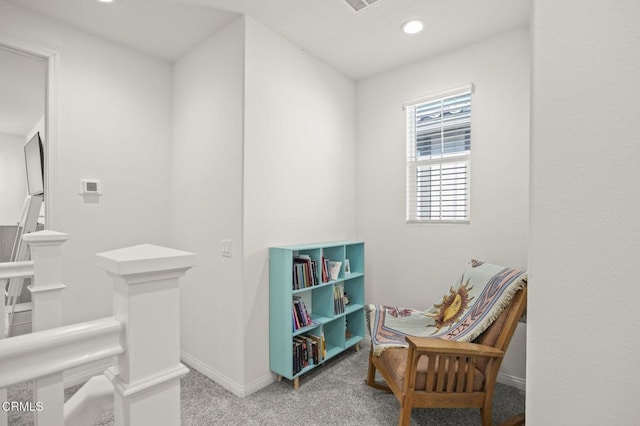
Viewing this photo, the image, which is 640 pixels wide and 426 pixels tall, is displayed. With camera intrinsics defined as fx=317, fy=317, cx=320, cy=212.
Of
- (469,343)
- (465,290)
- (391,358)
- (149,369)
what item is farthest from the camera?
(465,290)

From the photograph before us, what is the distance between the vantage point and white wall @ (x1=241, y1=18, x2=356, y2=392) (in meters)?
2.33

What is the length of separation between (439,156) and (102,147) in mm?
2840

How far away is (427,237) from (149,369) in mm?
2570

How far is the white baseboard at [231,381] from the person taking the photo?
2262 mm

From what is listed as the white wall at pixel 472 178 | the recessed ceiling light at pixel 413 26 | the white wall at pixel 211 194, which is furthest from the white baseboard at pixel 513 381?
the recessed ceiling light at pixel 413 26

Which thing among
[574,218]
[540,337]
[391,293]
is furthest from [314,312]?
[574,218]

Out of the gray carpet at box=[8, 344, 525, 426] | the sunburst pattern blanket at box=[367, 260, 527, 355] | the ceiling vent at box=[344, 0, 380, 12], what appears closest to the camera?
the sunburst pattern blanket at box=[367, 260, 527, 355]

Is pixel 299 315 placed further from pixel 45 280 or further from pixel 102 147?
pixel 102 147

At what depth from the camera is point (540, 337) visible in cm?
106

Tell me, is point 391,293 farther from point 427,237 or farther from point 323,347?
point 323,347

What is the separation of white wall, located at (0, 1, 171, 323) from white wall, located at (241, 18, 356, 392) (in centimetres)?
113

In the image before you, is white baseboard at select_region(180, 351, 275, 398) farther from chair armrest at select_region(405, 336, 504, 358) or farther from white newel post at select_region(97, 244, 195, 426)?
white newel post at select_region(97, 244, 195, 426)

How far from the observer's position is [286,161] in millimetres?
2627

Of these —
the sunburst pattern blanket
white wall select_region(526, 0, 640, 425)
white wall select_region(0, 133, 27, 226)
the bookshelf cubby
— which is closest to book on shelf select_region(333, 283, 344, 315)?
the bookshelf cubby
